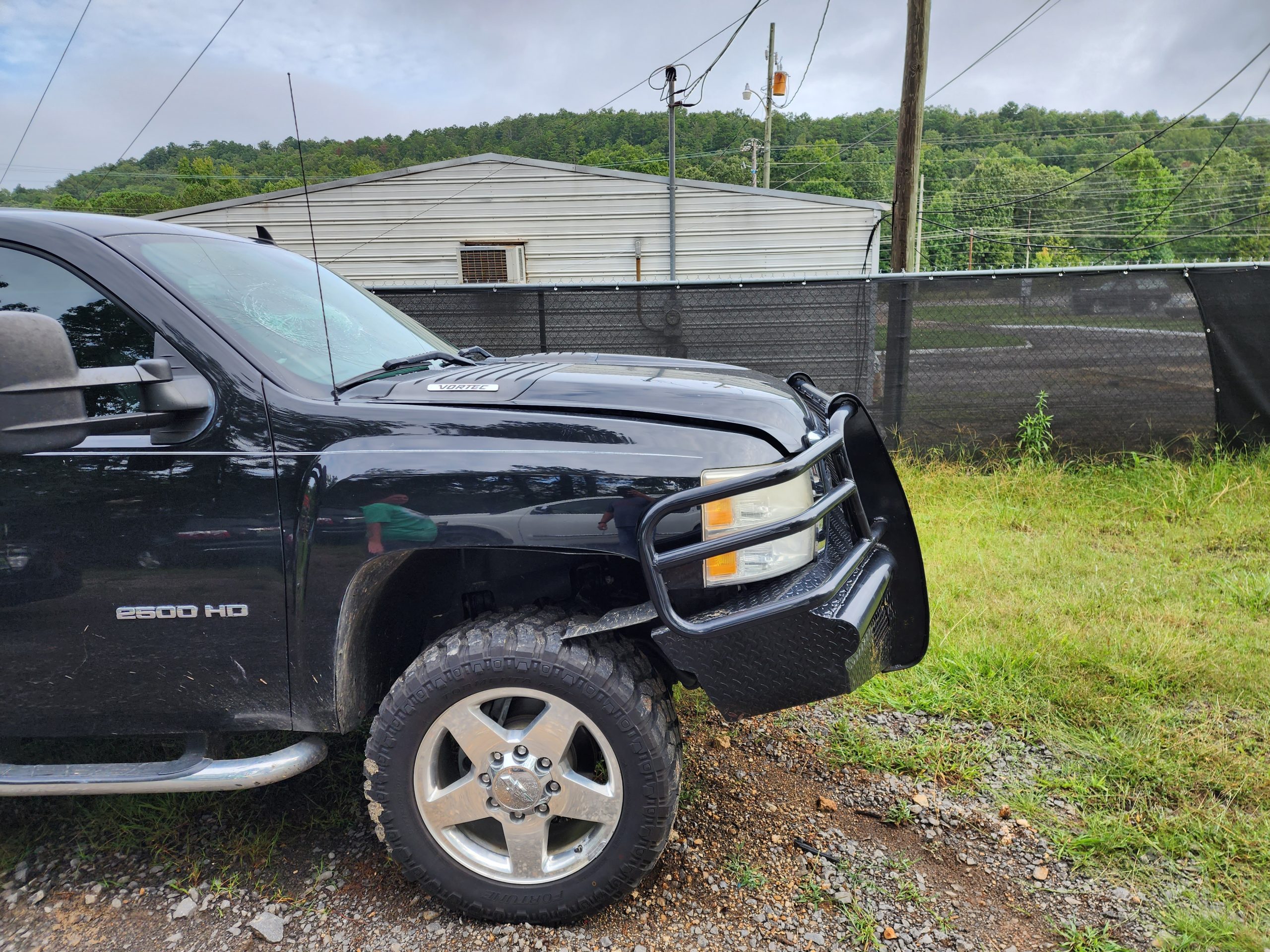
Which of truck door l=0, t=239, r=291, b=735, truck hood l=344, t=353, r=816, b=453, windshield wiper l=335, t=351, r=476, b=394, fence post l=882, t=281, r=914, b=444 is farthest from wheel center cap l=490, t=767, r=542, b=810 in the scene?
fence post l=882, t=281, r=914, b=444

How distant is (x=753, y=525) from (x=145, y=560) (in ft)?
5.06

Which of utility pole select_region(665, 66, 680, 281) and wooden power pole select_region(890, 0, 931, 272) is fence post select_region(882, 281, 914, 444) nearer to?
wooden power pole select_region(890, 0, 931, 272)

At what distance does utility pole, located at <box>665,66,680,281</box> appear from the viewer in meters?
13.7

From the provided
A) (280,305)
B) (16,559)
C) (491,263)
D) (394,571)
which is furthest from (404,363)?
(491,263)

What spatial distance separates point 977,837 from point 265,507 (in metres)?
2.33

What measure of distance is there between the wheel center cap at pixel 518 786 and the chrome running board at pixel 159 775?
0.51m

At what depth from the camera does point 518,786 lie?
204 centimetres

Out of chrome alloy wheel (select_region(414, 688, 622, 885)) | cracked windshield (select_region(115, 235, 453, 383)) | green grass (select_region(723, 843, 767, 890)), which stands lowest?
green grass (select_region(723, 843, 767, 890))

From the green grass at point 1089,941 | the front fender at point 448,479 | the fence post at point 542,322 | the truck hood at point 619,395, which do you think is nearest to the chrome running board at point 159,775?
the front fender at point 448,479

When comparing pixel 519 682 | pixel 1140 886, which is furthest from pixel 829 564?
pixel 1140 886

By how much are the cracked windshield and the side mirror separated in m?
0.35

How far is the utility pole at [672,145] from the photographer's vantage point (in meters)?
13.7

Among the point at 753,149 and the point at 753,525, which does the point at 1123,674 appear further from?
the point at 753,149

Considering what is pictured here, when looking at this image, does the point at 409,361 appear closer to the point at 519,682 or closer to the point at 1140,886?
the point at 519,682
